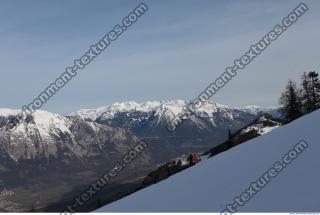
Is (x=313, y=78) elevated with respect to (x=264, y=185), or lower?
elevated

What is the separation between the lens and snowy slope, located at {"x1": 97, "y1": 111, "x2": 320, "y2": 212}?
15.8m

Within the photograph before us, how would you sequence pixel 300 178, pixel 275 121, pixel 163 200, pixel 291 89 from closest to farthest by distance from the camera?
1. pixel 300 178
2. pixel 163 200
3. pixel 291 89
4. pixel 275 121

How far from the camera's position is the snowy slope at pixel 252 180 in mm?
15758

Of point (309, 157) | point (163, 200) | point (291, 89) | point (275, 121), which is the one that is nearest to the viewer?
point (309, 157)

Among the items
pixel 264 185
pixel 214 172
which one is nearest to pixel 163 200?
pixel 214 172

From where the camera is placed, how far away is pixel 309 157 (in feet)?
62.4

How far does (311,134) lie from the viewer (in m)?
22.7

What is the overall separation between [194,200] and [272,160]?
4.56 meters

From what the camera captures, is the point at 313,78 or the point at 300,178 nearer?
the point at 300,178

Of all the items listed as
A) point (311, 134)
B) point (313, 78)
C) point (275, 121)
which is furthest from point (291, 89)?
point (311, 134)

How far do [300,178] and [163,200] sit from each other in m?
6.89

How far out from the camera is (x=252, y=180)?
1952 cm

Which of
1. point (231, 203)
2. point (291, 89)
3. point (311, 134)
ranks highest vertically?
point (291, 89)

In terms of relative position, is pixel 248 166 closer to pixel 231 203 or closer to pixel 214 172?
pixel 214 172
